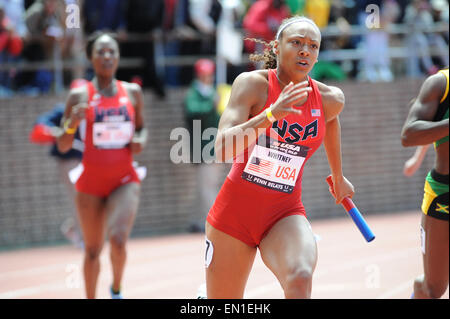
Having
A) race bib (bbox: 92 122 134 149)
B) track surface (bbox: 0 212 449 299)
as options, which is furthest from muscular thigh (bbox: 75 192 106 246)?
track surface (bbox: 0 212 449 299)

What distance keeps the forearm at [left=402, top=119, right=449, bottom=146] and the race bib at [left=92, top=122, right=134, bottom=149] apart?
287cm

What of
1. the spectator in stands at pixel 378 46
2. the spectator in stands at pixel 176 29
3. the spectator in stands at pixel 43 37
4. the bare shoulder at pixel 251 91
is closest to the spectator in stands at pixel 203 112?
the spectator in stands at pixel 176 29

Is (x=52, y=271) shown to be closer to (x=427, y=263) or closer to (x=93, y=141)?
(x=93, y=141)

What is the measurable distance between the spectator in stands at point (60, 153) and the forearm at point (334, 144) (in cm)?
522

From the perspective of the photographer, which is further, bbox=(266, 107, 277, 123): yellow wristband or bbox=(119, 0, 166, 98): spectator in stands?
bbox=(119, 0, 166, 98): spectator in stands

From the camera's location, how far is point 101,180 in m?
6.45

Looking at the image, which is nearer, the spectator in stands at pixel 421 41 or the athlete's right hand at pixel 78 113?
the athlete's right hand at pixel 78 113

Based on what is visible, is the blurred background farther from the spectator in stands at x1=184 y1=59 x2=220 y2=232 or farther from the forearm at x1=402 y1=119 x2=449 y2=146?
the forearm at x1=402 y1=119 x2=449 y2=146

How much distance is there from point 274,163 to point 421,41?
385 inches

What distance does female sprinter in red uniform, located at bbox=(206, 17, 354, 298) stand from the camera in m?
4.18

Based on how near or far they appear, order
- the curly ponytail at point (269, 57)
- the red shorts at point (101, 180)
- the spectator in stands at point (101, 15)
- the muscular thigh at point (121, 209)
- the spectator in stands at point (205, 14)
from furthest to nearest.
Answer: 1. the spectator in stands at point (205, 14)
2. the spectator in stands at point (101, 15)
3. the red shorts at point (101, 180)
4. the muscular thigh at point (121, 209)
5. the curly ponytail at point (269, 57)

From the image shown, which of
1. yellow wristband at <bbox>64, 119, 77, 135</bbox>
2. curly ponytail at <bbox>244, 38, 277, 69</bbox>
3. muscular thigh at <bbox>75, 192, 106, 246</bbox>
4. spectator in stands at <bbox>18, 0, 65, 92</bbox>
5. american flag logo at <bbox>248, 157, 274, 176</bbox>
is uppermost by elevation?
spectator in stands at <bbox>18, 0, 65, 92</bbox>

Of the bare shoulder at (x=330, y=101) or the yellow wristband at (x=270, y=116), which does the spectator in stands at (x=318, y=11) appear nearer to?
the bare shoulder at (x=330, y=101)

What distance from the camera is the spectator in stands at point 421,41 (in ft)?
43.1
